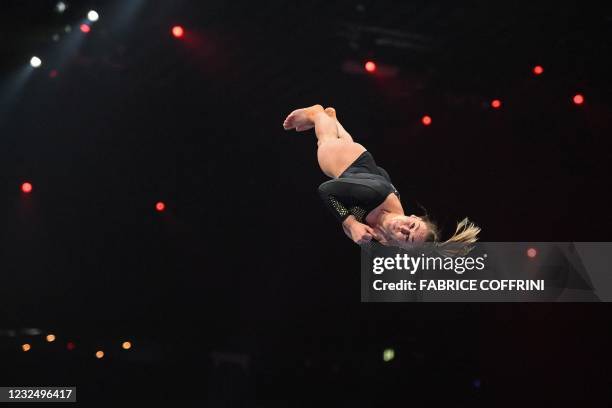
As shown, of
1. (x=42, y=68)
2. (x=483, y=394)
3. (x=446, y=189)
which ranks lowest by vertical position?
(x=483, y=394)

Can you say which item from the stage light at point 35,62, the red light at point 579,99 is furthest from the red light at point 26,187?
the red light at point 579,99

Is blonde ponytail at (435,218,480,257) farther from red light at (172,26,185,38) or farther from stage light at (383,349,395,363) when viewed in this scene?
red light at (172,26,185,38)

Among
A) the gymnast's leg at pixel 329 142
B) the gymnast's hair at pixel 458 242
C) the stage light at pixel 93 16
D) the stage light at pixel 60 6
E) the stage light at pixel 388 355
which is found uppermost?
the stage light at pixel 60 6

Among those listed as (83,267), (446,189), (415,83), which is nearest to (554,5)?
(415,83)

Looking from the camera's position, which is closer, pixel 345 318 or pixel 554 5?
pixel 554 5

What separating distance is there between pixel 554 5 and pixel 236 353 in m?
4.05

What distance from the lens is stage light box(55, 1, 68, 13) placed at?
19.0 feet

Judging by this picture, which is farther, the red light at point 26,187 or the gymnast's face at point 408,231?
the red light at point 26,187

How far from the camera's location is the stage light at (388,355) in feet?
19.8

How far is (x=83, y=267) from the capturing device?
6.08 meters

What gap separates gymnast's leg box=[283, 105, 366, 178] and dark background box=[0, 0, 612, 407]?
1.82 metres

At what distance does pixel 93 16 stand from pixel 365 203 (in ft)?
11.5

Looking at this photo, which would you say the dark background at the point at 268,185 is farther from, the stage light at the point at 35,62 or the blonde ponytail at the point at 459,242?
the blonde ponytail at the point at 459,242

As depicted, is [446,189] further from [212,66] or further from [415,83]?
[212,66]
